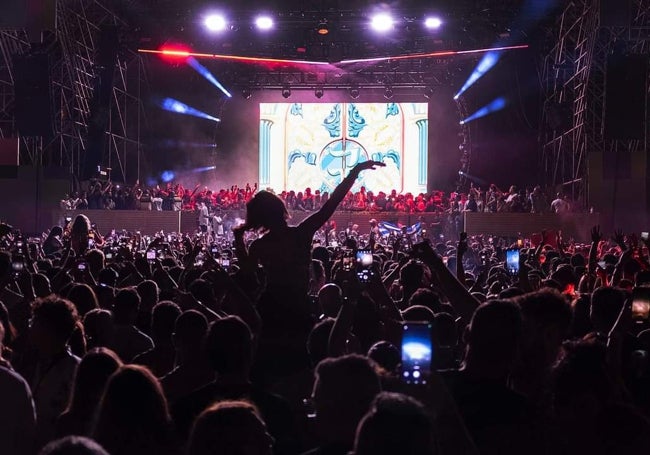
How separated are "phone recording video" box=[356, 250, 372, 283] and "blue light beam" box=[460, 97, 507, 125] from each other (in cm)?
2507

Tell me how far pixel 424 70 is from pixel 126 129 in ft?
33.1

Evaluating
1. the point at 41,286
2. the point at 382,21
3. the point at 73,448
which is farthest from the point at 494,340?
the point at 382,21

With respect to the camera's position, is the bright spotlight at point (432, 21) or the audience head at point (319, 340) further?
the bright spotlight at point (432, 21)

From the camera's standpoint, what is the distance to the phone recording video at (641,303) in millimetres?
5160

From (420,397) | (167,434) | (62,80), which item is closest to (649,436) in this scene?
(420,397)

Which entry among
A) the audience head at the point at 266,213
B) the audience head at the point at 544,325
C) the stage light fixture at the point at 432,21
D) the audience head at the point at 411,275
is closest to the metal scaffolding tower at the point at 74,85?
the stage light fixture at the point at 432,21

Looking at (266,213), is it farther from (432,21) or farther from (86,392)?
(432,21)

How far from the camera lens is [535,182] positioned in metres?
28.9

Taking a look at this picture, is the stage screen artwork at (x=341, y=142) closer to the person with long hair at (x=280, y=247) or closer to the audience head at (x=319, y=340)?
the person with long hair at (x=280, y=247)

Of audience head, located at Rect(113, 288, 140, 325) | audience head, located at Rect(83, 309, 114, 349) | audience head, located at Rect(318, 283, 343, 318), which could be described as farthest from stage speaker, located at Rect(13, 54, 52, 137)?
audience head, located at Rect(83, 309, 114, 349)

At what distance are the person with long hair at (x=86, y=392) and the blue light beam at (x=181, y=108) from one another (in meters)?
27.5

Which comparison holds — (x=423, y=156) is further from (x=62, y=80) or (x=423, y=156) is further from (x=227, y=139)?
(x=62, y=80)

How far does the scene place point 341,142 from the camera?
3117 cm

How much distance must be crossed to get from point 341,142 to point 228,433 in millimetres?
28997
